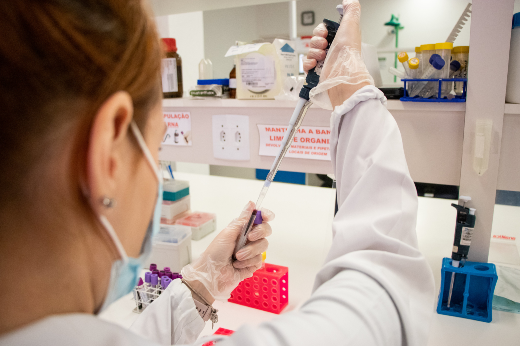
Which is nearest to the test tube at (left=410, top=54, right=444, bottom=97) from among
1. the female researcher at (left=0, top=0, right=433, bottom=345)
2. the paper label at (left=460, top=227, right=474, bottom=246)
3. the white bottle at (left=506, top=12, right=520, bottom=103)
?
the white bottle at (left=506, top=12, right=520, bottom=103)

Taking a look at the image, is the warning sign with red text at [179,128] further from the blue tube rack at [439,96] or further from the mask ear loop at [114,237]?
the mask ear loop at [114,237]

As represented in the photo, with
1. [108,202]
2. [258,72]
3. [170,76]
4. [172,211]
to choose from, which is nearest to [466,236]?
[258,72]

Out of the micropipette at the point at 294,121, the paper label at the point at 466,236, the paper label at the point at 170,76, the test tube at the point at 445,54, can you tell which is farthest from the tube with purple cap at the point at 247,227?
the paper label at the point at 170,76

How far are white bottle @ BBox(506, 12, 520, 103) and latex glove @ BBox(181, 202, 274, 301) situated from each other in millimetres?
669

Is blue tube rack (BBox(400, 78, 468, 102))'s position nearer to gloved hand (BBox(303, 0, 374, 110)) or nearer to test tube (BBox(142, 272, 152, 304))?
gloved hand (BBox(303, 0, 374, 110))

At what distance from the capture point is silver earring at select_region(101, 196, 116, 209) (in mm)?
397

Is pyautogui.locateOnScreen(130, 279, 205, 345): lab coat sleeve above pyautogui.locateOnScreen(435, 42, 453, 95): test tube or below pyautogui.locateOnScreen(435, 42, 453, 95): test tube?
below

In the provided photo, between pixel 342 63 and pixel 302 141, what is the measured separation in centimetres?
47

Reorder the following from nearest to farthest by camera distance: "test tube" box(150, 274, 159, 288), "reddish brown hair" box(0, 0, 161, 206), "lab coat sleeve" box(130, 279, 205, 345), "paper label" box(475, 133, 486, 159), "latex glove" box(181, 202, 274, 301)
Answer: "reddish brown hair" box(0, 0, 161, 206) < "lab coat sleeve" box(130, 279, 205, 345) < "latex glove" box(181, 202, 274, 301) < "paper label" box(475, 133, 486, 159) < "test tube" box(150, 274, 159, 288)

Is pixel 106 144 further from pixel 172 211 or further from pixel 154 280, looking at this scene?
pixel 172 211

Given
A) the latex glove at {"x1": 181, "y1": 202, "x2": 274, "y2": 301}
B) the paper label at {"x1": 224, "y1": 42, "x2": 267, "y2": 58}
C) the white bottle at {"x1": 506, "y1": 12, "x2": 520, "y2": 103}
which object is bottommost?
the latex glove at {"x1": 181, "y1": 202, "x2": 274, "y2": 301}

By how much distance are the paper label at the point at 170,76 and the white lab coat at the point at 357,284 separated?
32.9 inches

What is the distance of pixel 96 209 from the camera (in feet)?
1.30

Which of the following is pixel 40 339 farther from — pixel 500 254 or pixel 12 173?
pixel 500 254
